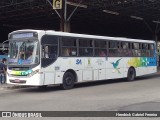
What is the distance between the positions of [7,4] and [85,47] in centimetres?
2273

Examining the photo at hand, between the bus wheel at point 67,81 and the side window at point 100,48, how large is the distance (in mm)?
2766

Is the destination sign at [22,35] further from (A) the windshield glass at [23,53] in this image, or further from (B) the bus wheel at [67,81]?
(B) the bus wheel at [67,81]

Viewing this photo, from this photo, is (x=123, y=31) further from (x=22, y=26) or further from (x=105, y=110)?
(x=105, y=110)

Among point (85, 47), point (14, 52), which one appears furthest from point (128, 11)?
point (14, 52)

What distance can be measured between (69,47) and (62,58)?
0.87m

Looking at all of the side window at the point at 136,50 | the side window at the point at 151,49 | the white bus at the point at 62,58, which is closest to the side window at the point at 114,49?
the white bus at the point at 62,58

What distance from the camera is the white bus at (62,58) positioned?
61.1 feet

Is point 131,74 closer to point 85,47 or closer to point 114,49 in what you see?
point 114,49

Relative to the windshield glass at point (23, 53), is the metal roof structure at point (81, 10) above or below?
above

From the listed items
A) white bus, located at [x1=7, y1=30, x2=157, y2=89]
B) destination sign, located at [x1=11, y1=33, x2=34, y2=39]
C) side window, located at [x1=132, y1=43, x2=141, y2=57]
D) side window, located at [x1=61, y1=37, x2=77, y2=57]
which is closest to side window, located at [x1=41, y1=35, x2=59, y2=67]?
white bus, located at [x1=7, y1=30, x2=157, y2=89]

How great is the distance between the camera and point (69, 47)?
805 inches

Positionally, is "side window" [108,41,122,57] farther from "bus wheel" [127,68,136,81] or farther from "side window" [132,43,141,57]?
"side window" [132,43,141,57]

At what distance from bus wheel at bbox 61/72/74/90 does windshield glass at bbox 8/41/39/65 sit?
7.07ft

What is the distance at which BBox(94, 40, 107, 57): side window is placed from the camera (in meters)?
22.5
